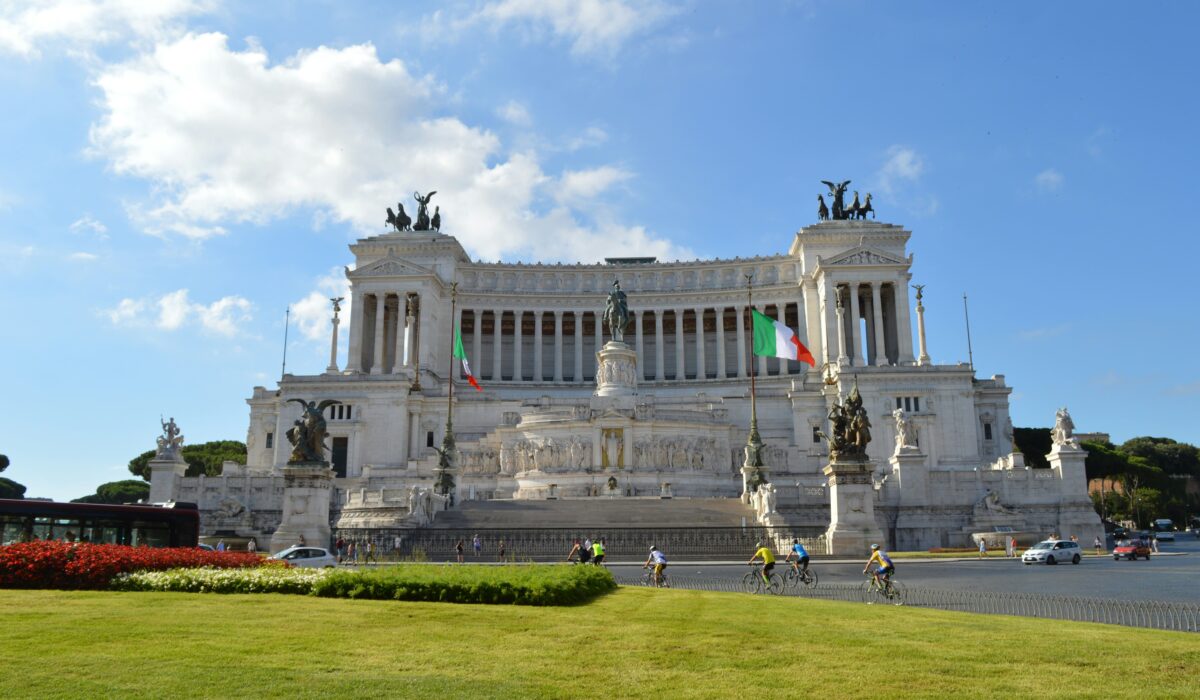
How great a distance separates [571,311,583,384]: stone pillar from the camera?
4129 inches

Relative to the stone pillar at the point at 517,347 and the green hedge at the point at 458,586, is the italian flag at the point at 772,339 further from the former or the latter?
the stone pillar at the point at 517,347

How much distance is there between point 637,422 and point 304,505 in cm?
3209

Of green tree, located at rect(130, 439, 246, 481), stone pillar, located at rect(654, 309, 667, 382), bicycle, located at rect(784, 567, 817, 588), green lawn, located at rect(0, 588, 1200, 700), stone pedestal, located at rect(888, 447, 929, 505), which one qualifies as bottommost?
green lawn, located at rect(0, 588, 1200, 700)

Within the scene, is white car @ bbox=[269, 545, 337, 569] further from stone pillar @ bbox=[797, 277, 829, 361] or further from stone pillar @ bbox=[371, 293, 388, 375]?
stone pillar @ bbox=[797, 277, 829, 361]

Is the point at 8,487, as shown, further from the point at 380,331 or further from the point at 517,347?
the point at 517,347

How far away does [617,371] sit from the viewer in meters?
77.9

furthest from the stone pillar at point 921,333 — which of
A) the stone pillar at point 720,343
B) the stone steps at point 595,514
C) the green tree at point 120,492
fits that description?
the green tree at point 120,492

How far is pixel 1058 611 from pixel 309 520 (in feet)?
103

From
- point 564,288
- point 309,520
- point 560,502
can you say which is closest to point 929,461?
point 560,502

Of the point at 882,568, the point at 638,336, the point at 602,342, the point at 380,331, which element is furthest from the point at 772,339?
the point at 380,331

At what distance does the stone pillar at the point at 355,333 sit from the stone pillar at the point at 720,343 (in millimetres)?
37208

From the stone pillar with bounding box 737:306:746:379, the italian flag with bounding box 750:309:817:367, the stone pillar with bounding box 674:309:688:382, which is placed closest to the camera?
the italian flag with bounding box 750:309:817:367

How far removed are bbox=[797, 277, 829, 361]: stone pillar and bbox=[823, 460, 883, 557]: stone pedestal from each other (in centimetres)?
5414

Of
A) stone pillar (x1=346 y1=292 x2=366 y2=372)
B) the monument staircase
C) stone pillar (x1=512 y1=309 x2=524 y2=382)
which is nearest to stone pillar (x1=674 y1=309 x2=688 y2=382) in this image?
stone pillar (x1=512 y1=309 x2=524 y2=382)
